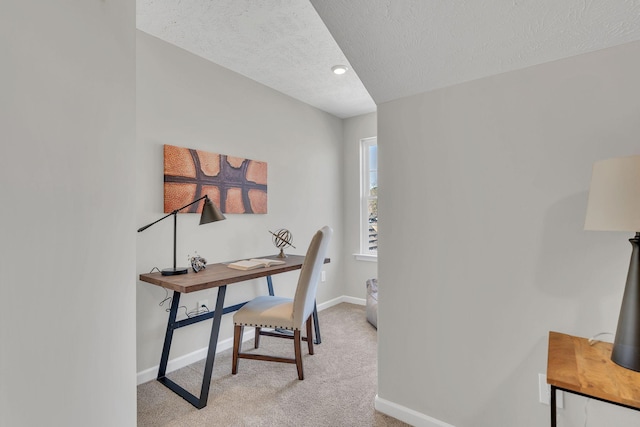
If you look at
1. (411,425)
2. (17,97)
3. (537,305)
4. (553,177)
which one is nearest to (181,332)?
(411,425)

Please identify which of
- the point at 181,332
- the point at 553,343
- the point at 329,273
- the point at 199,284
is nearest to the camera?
the point at 553,343

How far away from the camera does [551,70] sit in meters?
1.27

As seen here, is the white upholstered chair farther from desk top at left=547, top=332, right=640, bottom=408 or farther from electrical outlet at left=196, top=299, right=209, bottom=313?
desk top at left=547, top=332, right=640, bottom=408

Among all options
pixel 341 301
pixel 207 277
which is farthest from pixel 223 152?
pixel 341 301

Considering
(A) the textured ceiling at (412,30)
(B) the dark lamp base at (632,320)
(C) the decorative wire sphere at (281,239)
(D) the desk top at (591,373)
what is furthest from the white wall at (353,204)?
(B) the dark lamp base at (632,320)

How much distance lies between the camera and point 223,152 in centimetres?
267

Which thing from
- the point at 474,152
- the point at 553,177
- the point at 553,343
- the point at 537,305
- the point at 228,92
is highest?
the point at 228,92

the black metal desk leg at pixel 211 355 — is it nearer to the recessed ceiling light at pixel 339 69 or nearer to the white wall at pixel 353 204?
the recessed ceiling light at pixel 339 69

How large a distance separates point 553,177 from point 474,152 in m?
0.33

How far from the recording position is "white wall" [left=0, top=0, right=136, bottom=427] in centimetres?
83

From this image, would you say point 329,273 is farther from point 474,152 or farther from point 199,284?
point 474,152

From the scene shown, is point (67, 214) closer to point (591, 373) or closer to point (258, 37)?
point (591, 373)

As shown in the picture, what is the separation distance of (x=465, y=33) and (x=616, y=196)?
81cm

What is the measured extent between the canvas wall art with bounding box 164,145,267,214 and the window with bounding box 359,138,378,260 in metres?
1.44
